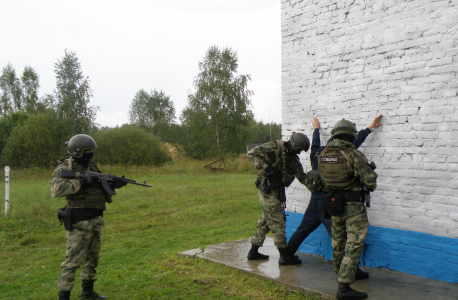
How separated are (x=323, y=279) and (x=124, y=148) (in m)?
26.6

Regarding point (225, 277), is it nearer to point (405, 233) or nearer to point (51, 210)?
point (405, 233)

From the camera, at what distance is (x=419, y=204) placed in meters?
4.34

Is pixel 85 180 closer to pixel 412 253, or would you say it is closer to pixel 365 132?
pixel 365 132

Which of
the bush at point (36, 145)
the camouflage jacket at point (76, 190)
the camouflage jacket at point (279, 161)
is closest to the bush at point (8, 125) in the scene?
the bush at point (36, 145)

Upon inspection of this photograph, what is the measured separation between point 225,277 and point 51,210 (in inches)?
295

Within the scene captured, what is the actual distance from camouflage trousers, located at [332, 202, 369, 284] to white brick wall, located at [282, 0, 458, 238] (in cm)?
92

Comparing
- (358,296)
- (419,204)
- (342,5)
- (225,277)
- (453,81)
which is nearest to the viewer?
(358,296)

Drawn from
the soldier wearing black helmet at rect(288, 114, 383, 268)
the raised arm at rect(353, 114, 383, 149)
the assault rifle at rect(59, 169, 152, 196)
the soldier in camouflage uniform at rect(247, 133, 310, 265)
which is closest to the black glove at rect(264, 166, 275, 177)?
the soldier in camouflage uniform at rect(247, 133, 310, 265)

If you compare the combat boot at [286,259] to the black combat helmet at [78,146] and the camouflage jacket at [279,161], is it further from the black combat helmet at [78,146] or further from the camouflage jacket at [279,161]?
the black combat helmet at [78,146]

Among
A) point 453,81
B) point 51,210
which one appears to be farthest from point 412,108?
point 51,210

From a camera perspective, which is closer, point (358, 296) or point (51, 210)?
point (358, 296)

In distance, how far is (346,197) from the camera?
3.94m

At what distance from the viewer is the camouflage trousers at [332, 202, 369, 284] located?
12.5 feet

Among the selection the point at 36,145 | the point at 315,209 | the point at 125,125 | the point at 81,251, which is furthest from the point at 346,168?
the point at 125,125
